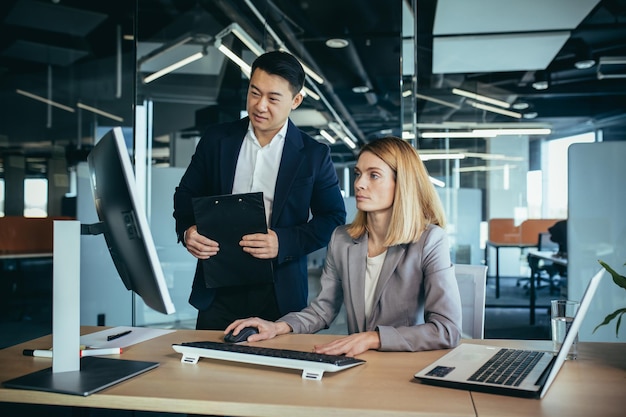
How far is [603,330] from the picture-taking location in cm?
329

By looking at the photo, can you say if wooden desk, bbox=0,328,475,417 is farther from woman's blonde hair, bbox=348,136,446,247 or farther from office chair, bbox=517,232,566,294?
office chair, bbox=517,232,566,294

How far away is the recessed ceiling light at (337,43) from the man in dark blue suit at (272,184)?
2.31 m

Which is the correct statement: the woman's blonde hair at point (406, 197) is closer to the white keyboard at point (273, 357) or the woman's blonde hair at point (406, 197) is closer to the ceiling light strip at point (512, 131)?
the white keyboard at point (273, 357)

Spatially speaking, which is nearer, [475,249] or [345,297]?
[345,297]

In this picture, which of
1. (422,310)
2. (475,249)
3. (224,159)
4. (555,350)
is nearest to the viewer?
(555,350)

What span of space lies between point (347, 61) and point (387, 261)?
2851mm

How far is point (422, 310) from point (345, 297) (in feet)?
0.86

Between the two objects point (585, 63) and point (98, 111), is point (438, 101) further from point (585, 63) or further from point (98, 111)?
point (98, 111)

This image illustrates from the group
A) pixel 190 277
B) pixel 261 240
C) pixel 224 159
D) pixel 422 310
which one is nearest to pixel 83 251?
pixel 190 277

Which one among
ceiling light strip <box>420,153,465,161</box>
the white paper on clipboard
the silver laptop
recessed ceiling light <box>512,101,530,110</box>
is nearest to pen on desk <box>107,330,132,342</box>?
the white paper on clipboard

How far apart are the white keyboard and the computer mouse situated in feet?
0.53

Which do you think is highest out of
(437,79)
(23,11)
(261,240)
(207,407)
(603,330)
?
(23,11)

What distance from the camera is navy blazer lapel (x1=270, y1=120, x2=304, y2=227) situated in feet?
7.36

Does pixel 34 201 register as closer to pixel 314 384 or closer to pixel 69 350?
pixel 69 350
